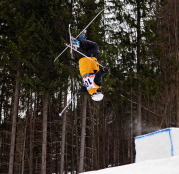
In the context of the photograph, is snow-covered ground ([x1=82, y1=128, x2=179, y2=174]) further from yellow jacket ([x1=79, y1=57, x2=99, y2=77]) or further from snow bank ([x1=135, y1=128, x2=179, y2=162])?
yellow jacket ([x1=79, y1=57, x2=99, y2=77])

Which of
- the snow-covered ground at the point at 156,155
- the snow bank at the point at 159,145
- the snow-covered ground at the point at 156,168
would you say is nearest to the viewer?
the snow-covered ground at the point at 156,168

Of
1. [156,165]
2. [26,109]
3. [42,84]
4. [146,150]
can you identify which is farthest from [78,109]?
[156,165]

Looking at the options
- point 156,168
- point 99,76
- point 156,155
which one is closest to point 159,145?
point 156,155

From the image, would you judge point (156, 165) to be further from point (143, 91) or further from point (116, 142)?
point (116, 142)

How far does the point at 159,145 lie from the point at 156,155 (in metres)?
0.33

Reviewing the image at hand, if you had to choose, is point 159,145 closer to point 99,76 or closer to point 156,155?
point 156,155

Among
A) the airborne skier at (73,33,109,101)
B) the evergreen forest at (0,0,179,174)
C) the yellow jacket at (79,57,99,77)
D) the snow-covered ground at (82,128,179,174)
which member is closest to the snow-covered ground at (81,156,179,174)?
the snow-covered ground at (82,128,179,174)

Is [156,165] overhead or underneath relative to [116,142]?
underneath

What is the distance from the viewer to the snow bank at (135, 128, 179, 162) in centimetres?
627

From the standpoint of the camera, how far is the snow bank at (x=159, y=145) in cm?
627

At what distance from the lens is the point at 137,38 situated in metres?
13.6

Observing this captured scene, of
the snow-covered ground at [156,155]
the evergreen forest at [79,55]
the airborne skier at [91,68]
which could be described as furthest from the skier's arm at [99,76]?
the evergreen forest at [79,55]

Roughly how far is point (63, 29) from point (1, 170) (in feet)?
40.2

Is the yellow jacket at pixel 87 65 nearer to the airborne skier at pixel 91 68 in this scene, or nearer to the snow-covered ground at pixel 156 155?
the airborne skier at pixel 91 68
